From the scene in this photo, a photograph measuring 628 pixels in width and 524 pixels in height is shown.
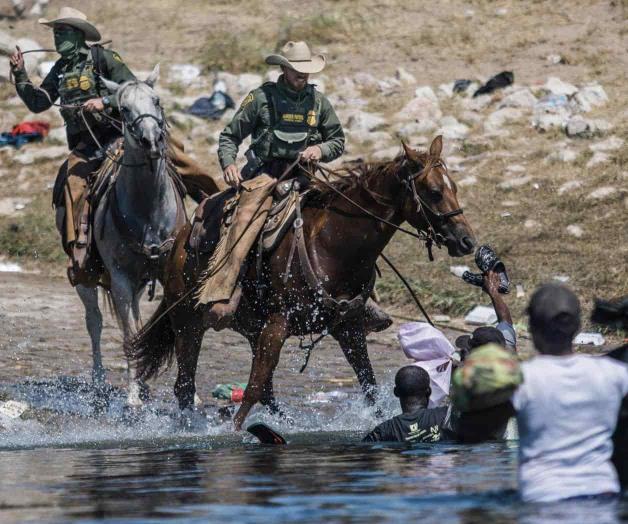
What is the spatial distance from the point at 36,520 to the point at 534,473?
2.22 m

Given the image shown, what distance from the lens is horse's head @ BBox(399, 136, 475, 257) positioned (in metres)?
9.51

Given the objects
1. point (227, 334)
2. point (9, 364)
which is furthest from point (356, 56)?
point (9, 364)

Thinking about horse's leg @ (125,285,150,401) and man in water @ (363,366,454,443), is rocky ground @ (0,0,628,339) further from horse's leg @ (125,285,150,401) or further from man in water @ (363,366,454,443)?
man in water @ (363,366,454,443)

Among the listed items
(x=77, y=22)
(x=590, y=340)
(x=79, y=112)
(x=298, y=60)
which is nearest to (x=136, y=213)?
(x=79, y=112)

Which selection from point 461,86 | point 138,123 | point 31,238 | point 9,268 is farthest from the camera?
point 461,86

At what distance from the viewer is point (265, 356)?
32.8 ft

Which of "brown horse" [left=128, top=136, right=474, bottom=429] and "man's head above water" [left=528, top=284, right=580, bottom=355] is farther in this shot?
"brown horse" [left=128, top=136, right=474, bottom=429]

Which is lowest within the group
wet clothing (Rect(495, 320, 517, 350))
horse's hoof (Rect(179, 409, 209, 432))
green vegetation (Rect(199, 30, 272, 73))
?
horse's hoof (Rect(179, 409, 209, 432))

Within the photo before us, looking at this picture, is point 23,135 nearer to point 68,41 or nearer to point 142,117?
point 68,41

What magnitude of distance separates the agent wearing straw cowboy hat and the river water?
38.0 inches

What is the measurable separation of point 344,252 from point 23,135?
1280 cm

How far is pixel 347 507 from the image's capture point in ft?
21.3

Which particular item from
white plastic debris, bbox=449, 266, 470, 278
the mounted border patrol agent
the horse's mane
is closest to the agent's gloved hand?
the horse's mane

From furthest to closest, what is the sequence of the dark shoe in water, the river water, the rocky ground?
the rocky ground < the dark shoe in water < the river water
